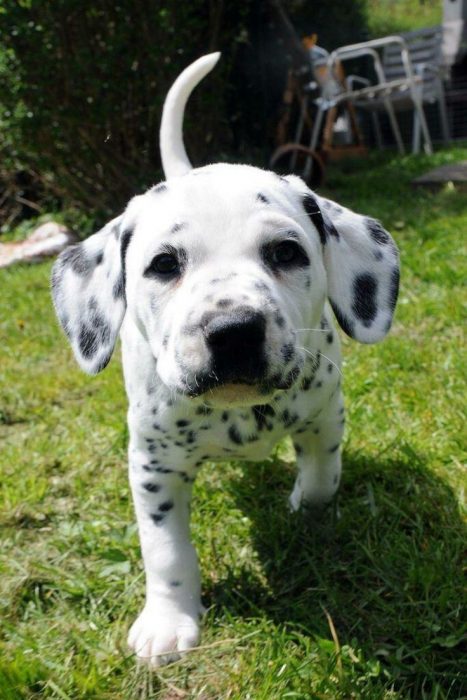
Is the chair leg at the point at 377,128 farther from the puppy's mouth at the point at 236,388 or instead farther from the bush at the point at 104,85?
the puppy's mouth at the point at 236,388

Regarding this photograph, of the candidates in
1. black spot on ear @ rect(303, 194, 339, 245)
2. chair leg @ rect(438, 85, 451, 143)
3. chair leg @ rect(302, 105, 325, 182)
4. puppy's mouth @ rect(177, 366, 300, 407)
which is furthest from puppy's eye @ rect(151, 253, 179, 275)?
chair leg @ rect(438, 85, 451, 143)

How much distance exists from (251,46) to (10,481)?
6913 mm

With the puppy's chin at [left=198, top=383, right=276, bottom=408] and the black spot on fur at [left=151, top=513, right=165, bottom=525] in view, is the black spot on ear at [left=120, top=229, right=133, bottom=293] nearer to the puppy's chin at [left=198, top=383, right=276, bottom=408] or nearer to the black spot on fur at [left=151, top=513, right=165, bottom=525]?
the puppy's chin at [left=198, top=383, right=276, bottom=408]

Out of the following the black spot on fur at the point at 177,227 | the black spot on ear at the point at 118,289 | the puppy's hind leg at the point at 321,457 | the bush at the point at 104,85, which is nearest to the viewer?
the black spot on fur at the point at 177,227

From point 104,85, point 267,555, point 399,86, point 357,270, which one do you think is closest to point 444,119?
point 399,86

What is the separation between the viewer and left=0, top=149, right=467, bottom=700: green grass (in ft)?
6.63

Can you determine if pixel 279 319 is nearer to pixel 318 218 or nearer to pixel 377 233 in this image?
pixel 318 218

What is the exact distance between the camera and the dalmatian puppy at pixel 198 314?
6.04 ft

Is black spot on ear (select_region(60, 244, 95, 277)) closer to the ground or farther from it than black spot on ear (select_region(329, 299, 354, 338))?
farther from it

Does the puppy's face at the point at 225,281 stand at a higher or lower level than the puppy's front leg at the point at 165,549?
higher

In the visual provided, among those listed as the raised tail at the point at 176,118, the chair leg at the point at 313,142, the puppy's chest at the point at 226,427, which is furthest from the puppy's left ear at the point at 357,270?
the chair leg at the point at 313,142

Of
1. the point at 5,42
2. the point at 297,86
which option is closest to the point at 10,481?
the point at 5,42

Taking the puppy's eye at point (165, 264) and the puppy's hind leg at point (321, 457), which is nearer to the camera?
the puppy's eye at point (165, 264)

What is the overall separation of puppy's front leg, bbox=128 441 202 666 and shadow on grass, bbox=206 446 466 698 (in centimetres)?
A: 15
